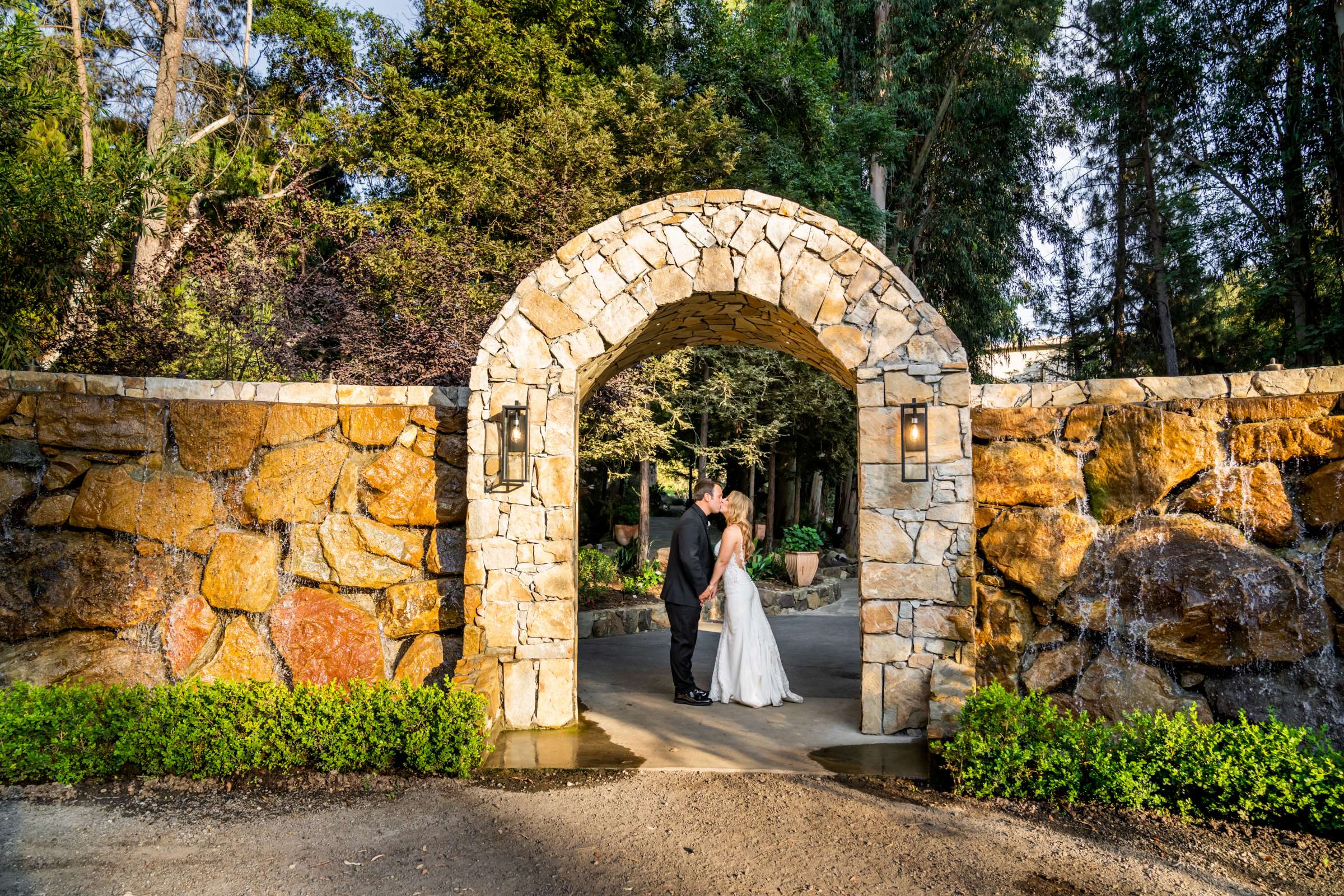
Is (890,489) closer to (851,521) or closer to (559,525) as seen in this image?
(559,525)

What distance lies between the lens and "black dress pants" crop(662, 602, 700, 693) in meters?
6.20

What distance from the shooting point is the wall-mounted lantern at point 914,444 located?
5.30m

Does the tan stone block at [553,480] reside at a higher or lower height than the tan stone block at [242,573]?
higher

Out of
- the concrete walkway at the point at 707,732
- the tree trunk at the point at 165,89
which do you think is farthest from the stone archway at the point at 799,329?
the tree trunk at the point at 165,89

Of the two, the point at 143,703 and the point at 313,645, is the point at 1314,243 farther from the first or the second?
the point at 143,703

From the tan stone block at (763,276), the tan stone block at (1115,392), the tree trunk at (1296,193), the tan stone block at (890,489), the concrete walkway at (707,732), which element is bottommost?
the concrete walkway at (707,732)

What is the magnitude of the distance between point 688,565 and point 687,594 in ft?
0.78

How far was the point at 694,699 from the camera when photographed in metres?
6.18

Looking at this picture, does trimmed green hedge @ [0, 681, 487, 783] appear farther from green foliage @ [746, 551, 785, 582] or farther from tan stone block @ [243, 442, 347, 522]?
green foliage @ [746, 551, 785, 582]

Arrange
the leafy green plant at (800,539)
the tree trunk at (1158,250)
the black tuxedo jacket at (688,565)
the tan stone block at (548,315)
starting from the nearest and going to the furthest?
1. the tan stone block at (548,315)
2. the black tuxedo jacket at (688,565)
3. the leafy green plant at (800,539)
4. the tree trunk at (1158,250)

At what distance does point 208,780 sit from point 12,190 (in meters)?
6.01

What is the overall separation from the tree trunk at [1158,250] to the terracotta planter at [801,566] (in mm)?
9362

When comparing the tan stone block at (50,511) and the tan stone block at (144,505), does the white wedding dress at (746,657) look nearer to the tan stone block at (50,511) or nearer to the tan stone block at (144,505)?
the tan stone block at (144,505)

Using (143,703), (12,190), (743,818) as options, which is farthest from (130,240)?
(743,818)
